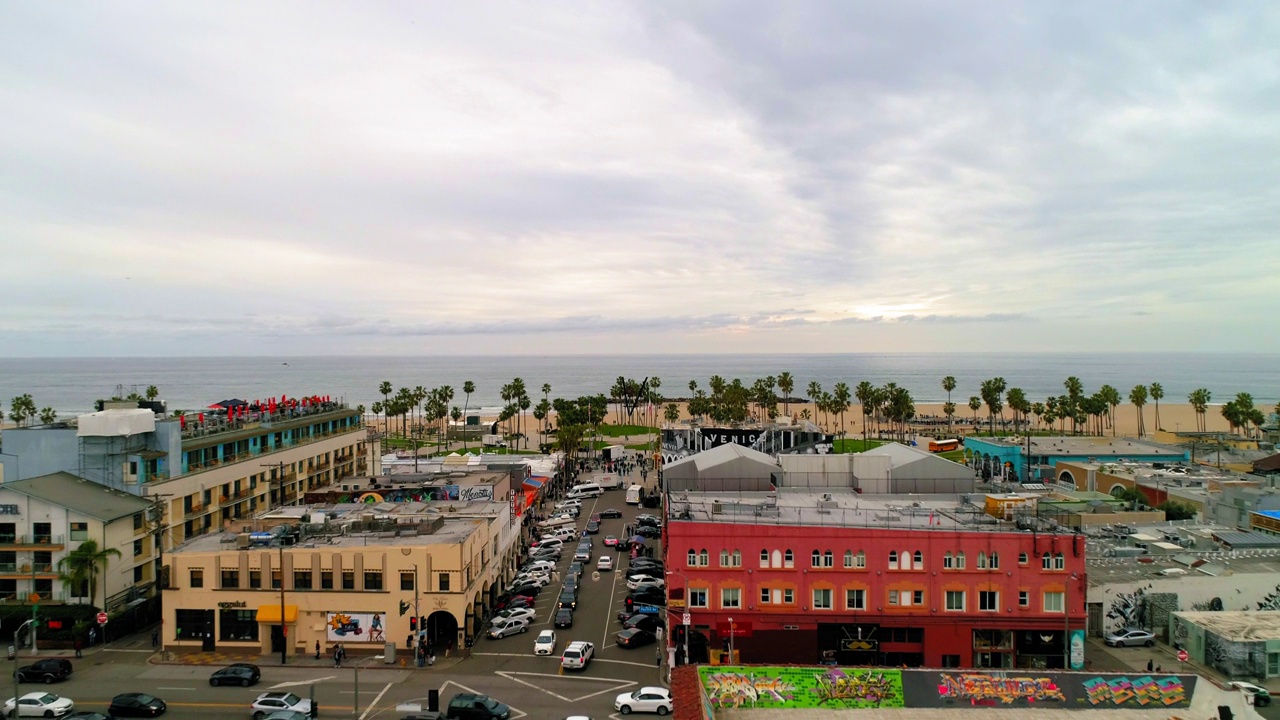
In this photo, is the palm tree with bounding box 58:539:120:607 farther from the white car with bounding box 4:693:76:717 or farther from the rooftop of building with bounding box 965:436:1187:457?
the rooftop of building with bounding box 965:436:1187:457

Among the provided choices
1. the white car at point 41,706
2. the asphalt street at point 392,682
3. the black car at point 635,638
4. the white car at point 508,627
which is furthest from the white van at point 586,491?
the white car at point 41,706

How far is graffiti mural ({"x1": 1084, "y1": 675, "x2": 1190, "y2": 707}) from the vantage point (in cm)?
3000

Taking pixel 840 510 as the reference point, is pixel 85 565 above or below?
below

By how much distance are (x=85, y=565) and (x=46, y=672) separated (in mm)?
8241

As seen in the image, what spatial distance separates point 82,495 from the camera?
151ft

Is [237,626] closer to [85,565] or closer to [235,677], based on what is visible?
[235,677]

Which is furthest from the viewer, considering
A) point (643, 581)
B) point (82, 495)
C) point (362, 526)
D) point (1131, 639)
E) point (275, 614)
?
point (643, 581)

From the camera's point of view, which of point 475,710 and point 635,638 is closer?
point 475,710

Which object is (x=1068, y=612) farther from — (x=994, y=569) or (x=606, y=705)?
(x=606, y=705)

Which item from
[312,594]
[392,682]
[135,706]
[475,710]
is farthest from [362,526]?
[475,710]

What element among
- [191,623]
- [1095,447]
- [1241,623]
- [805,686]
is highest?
[1095,447]

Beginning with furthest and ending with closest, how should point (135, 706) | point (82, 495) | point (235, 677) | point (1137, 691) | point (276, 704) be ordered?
point (82, 495), point (235, 677), point (276, 704), point (135, 706), point (1137, 691)

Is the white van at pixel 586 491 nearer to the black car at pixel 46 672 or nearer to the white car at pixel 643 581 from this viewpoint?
the white car at pixel 643 581

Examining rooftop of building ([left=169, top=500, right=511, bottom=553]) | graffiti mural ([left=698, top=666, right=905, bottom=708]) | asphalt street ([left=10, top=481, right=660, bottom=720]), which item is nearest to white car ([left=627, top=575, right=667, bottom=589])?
asphalt street ([left=10, top=481, right=660, bottom=720])
